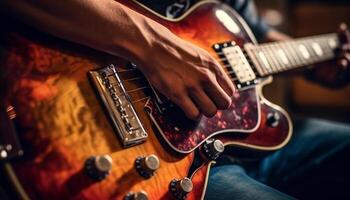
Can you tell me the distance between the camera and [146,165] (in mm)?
622

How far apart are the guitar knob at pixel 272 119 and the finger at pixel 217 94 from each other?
0.84ft

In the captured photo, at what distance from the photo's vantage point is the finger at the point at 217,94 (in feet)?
2.38

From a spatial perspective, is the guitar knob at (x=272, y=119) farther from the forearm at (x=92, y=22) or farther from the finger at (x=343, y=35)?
the finger at (x=343, y=35)

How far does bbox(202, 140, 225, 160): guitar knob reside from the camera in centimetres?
74

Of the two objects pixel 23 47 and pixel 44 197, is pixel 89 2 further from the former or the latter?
pixel 44 197

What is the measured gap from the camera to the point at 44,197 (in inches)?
21.0

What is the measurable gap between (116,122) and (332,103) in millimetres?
2284

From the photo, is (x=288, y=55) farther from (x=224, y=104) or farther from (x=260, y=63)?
(x=224, y=104)

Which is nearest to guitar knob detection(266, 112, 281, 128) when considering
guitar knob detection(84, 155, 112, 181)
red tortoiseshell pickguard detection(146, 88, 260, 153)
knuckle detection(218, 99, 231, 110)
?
red tortoiseshell pickguard detection(146, 88, 260, 153)

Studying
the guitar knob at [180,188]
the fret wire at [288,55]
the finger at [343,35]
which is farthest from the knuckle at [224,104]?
the finger at [343,35]

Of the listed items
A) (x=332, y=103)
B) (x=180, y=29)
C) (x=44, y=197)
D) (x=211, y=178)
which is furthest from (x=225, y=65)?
(x=332, y=103)

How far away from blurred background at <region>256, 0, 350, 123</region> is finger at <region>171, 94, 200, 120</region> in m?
1.78

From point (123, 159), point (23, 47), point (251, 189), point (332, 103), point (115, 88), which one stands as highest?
point (23, 47)

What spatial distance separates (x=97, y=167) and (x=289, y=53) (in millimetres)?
806
